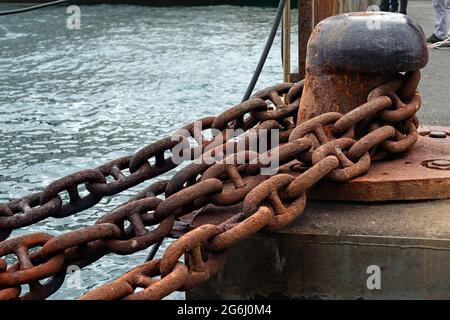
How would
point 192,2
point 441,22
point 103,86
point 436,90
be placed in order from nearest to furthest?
point 436,90 → point 441,22 → point 103,86 → point 192,2

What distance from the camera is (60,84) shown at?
437 inches

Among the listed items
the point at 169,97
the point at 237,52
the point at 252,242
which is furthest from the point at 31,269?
the point at 237,52

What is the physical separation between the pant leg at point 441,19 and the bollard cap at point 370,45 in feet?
18.5

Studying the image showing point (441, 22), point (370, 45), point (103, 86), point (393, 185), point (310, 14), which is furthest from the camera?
point (103, 86)

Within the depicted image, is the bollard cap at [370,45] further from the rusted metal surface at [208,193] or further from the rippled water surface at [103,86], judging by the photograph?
the rippled water surface at [103,86]

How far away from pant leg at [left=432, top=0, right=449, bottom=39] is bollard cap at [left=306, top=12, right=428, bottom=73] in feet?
18.5

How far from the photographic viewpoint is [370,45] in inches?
106

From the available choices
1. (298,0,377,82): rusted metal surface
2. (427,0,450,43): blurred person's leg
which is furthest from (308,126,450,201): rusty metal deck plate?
(427,0,450,43): blurred person's leg

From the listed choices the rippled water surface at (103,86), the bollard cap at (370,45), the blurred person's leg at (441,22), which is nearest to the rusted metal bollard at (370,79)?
the bollard cap at (370,45)

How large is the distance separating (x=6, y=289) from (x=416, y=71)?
4.94 ft

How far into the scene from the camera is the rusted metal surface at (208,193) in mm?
2066

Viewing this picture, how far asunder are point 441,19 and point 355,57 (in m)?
6.03

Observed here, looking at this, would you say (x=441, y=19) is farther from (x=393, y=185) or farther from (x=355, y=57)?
(x=393, y=185)

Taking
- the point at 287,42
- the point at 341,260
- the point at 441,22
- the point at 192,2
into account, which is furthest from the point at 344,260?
the point at 192,2
